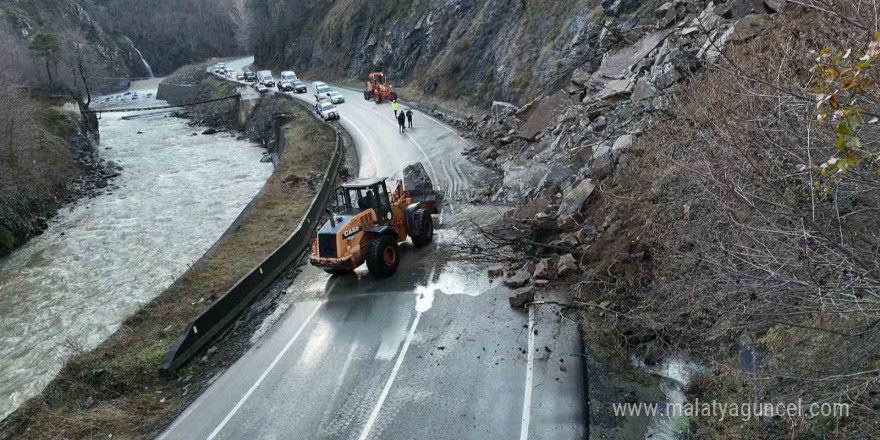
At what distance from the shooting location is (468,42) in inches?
1598

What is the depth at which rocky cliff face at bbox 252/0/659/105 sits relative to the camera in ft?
90.9

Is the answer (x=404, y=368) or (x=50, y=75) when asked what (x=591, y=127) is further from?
(x=50, y=75)

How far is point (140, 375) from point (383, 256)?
577 cm

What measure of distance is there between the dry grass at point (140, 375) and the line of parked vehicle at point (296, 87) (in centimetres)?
2283

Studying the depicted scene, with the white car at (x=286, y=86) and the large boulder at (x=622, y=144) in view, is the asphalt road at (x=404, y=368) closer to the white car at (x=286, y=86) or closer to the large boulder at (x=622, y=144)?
the large boulder at (x=622, y=144)

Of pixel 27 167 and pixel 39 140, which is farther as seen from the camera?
pixel 39 140

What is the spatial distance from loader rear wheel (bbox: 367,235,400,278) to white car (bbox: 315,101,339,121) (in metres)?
26.4

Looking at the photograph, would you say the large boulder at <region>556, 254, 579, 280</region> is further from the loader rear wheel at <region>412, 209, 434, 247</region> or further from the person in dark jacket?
the person in dark jacket

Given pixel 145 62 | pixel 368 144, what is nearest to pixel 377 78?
pixel 368 144

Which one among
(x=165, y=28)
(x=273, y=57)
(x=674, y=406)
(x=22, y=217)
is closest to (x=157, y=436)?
(x=674, y=406)

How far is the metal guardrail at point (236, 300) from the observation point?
37.3 ft

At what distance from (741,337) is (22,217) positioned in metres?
30.2

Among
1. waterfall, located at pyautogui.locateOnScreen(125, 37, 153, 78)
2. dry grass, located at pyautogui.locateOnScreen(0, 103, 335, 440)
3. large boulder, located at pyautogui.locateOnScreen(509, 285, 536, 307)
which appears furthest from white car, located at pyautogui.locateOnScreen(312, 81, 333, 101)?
waterfall, located at pyautogui.locateOnScreen(125, 37, 153, 78)

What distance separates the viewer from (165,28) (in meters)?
124
